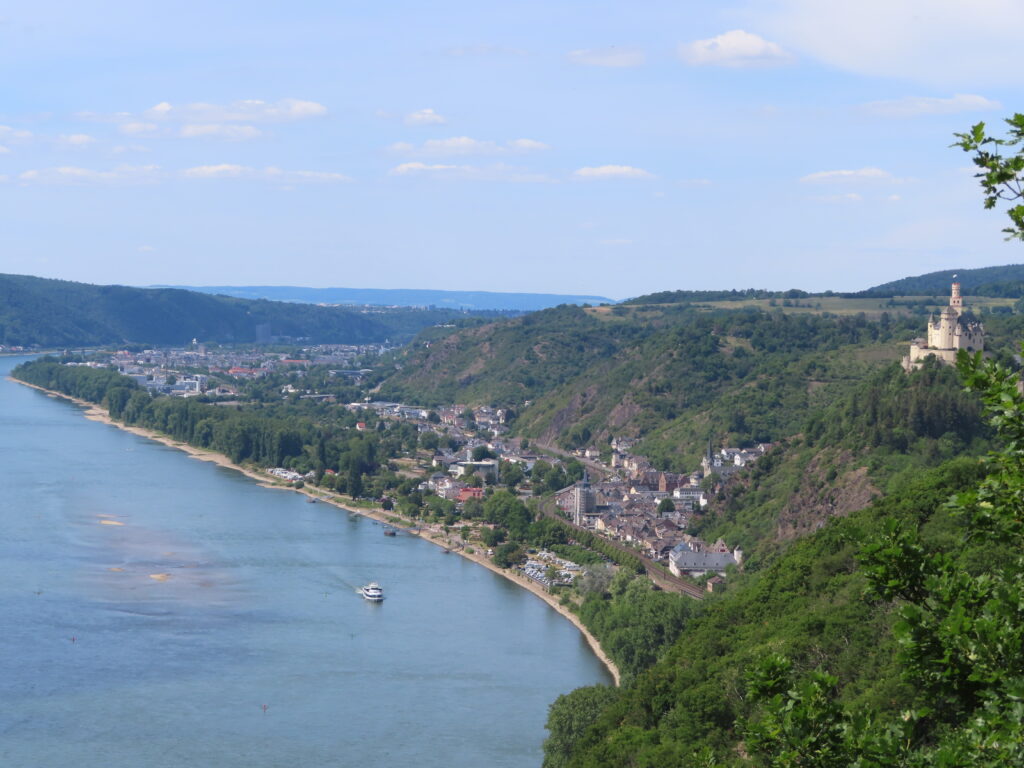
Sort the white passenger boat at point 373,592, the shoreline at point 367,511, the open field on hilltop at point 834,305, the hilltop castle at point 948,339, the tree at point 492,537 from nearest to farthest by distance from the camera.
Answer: the shoreline at point 367,511 → the white passenger boat at point 373,592 → the hilltop castle at point 948,339 → the tree at point 492,537 → the open field on hilltop at point 834,305

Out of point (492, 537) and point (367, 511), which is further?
point (367, 511)

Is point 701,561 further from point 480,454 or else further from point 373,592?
point 480,454

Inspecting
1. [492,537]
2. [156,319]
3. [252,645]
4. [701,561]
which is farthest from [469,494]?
[156,319]

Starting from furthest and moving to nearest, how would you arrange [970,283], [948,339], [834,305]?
[970,283] → [834,305] → [948,339]

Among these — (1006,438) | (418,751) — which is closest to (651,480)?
(418,751)

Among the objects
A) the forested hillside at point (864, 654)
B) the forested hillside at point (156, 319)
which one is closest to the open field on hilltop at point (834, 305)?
the forested hillside at point (864, 654)

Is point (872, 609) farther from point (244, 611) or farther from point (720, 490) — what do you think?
point (720, 490)

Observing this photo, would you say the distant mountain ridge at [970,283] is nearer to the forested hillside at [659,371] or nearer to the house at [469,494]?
the forested hillside at [659,371]
